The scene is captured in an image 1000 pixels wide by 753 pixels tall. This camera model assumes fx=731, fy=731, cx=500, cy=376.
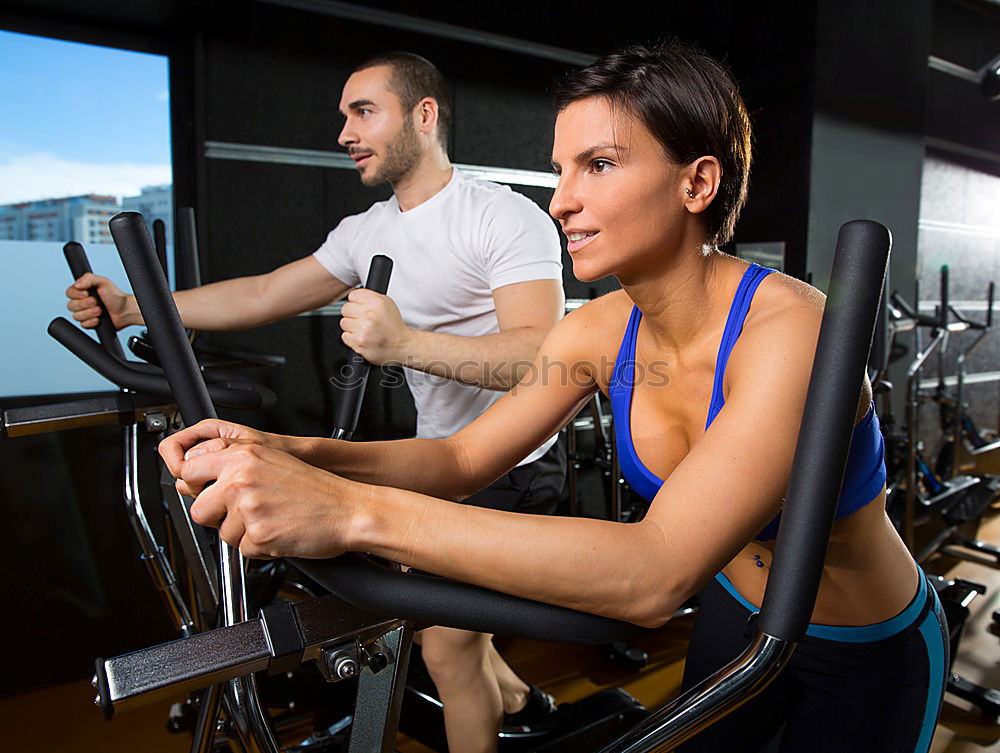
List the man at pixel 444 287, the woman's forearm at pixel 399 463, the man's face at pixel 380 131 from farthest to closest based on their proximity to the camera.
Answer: the man's face at pixel 380 131 → the man at pixel 444 287 → the woman's forearm at pixel 399 463

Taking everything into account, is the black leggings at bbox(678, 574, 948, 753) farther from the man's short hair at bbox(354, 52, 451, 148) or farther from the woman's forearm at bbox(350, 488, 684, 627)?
the man's short hair at bbox(354, 52, 451, 148)

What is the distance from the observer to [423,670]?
225cm

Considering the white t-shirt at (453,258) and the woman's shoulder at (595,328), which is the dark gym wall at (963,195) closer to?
the white t-shirt at (453,258)

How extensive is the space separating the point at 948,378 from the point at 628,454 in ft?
18.2

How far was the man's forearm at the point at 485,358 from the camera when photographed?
1.62 metres

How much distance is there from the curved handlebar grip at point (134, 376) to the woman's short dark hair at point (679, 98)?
744 mm

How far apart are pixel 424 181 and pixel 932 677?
1.64m

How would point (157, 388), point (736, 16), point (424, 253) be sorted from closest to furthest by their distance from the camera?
point (157, 388)
point (424, 253)
point (736, 16)

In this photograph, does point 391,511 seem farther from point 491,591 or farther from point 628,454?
point 628,454

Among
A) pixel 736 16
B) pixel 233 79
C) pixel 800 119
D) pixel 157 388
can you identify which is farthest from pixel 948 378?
pixel 157 388

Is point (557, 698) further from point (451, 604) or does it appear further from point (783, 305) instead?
point (451, 604)

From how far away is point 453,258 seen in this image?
6.45 feet

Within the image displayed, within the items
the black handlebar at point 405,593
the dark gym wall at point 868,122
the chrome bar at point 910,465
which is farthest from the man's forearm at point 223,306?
the dark gym wall at point 868,122

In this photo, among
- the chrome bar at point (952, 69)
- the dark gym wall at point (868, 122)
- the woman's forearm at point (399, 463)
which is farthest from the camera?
the chrome bar at point (952, 69)
